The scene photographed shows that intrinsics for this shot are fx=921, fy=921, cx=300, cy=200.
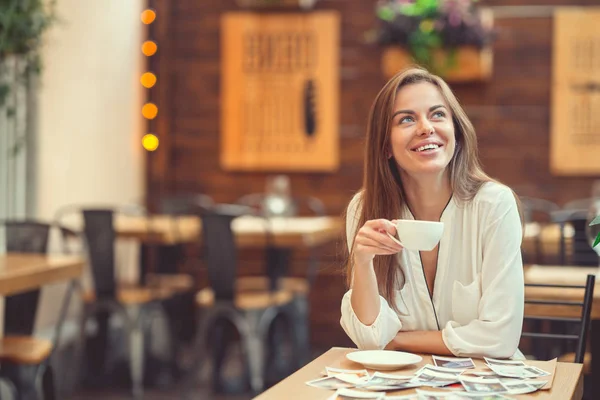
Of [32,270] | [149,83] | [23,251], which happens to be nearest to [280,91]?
[149,83]

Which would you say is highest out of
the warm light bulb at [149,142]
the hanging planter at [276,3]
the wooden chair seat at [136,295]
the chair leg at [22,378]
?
the hanging planter at [276,3]

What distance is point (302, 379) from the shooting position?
1.71 meters

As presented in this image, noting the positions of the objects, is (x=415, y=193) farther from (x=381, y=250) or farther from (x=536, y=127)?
(x=536, y=127)

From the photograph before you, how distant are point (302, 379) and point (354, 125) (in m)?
5.07

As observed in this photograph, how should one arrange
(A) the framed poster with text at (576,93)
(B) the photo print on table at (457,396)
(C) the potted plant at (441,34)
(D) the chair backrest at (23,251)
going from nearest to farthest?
(B) the photo print on table at (457,396), (D) the chair backrest at (23,251), (C) the potted plant at (441,34), (A) the framed poster with text at (576,93)

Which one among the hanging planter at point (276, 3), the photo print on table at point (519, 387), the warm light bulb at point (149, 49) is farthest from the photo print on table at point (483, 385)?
the warm light bulb at point (149, 49)

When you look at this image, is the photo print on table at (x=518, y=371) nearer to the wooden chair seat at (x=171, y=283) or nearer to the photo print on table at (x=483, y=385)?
the photo print on table at (x=483, y=385)

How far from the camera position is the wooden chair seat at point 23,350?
343 cm

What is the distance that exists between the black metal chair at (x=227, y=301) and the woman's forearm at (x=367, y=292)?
8.63 ft

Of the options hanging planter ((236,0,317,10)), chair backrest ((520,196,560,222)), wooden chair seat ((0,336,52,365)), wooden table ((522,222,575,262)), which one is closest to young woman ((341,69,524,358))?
wooden chair seat ((0,336,52,365))

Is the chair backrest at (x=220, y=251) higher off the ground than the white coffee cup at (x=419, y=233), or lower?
lower

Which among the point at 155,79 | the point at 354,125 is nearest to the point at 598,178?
the point at 354,125

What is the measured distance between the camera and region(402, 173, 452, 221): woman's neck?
7.22ft

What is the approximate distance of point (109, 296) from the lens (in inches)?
195
